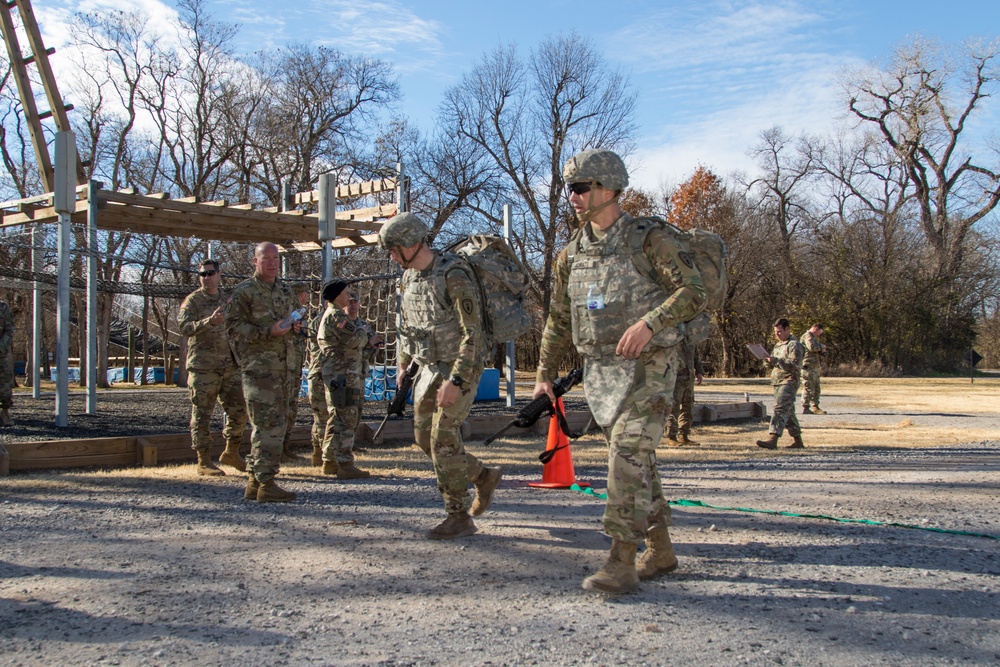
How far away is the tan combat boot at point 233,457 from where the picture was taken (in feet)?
26.7

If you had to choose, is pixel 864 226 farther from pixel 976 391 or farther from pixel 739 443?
pixel 739 443

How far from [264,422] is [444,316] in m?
2.00

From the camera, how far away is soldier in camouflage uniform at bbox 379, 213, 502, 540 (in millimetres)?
4844

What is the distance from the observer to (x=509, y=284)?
5148mm

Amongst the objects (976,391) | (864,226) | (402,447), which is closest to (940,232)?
(864,226)

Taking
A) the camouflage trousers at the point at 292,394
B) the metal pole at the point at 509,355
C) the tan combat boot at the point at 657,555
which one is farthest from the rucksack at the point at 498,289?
the metal pole at the point at 509,355

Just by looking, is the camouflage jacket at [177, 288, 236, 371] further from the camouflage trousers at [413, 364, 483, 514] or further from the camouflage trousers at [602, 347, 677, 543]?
the camouflage trousers at [602, 347, 677, 543]

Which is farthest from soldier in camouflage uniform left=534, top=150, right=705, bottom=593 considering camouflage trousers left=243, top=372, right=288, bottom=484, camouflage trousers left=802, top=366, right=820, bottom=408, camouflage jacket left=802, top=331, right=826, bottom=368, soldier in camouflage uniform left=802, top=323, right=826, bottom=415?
camouflage trousers left=802, top=366, right=820, bottom=408

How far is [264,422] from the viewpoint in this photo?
6.22 metres

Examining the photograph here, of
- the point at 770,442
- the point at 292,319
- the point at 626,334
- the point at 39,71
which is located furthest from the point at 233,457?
the point at 39,71

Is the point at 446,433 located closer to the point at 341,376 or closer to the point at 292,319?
the point at 292,319

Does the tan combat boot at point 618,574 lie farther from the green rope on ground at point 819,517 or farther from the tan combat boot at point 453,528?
the green rope on ground at point 819,517

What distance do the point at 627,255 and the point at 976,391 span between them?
2579 centimetres

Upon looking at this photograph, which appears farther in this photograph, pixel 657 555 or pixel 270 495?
A: pixel 270 495
